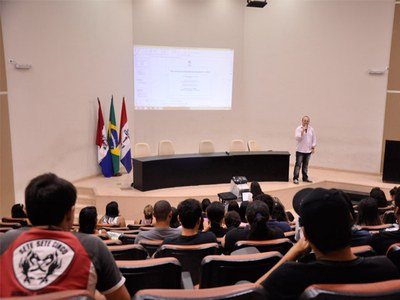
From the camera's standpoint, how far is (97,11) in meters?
8.97

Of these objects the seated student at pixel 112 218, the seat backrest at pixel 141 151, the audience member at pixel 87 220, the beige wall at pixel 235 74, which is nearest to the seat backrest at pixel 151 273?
the audience member at pixel 87 220

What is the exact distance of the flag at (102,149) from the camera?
8.96 meters

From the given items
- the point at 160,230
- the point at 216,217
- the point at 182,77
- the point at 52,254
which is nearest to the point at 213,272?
the point at 52,254

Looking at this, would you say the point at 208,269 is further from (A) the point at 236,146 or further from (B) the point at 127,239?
(A) the point at 236,146

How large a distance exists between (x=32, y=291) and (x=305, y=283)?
1.01m

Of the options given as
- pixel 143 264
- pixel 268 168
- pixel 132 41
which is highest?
pixel 132 41

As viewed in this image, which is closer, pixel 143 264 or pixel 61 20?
pixel 143 264

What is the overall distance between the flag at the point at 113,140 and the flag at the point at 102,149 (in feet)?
0.30

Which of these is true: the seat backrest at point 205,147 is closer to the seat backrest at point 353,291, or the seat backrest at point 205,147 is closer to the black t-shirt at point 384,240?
the black t-shirt at point 384,240

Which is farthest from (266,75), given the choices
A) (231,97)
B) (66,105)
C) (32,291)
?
(32,291)

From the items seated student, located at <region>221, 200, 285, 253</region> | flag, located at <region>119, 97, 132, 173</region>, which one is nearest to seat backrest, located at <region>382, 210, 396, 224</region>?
seated student, located at <region>221, 200, 285, 253</region>

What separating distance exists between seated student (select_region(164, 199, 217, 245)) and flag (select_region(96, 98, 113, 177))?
628 cm

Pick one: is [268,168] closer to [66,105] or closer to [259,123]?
[259,123]

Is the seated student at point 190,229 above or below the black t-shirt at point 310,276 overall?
below
